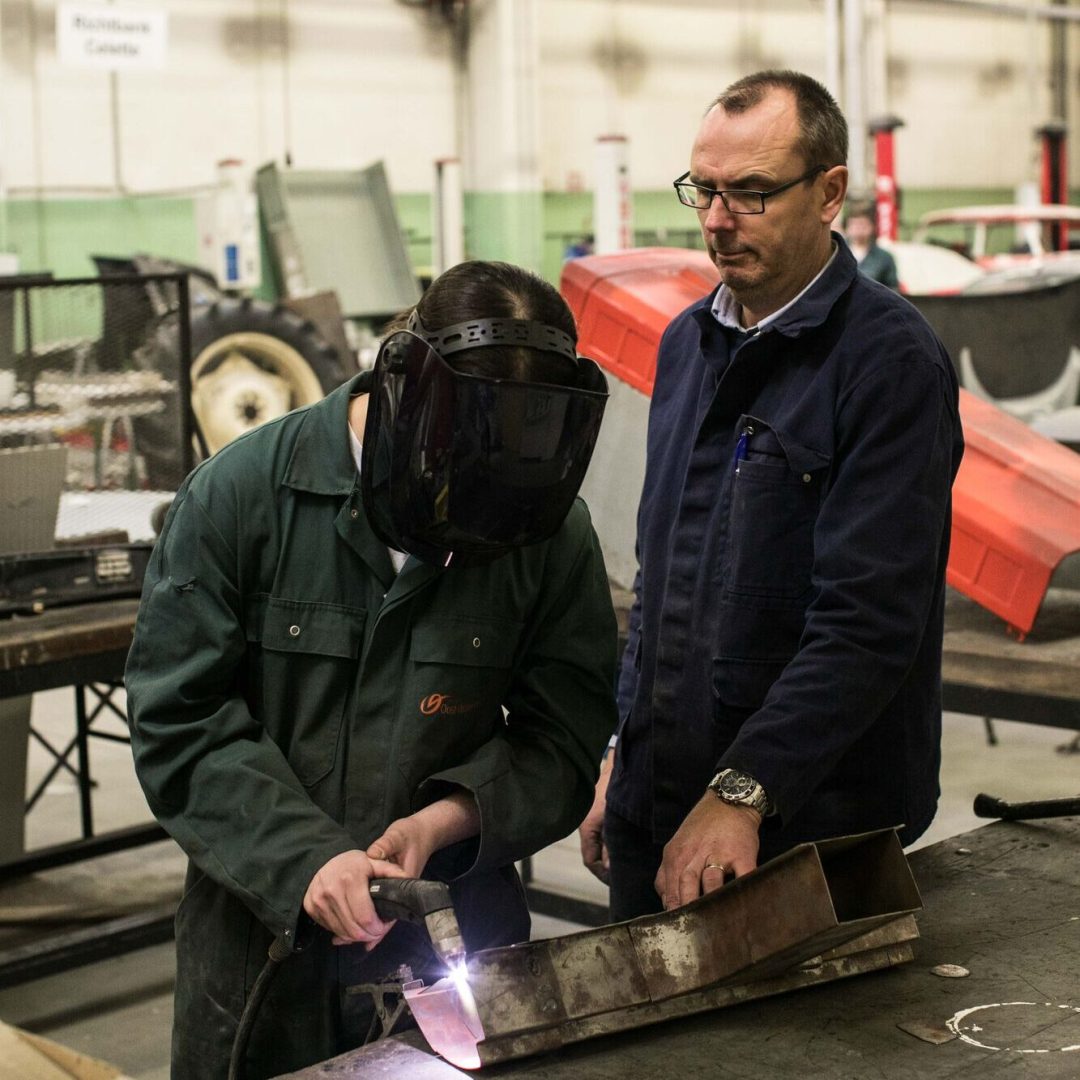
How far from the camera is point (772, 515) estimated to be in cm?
176

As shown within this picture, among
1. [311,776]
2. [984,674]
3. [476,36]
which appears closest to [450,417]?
[311,776]

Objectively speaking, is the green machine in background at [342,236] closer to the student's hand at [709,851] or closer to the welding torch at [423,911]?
the student's hand at [709,851]

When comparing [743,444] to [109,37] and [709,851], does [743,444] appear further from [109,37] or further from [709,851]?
[109,37]

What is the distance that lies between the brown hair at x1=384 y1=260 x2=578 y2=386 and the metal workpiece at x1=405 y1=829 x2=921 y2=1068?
0.48 metres

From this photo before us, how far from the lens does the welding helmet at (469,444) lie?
1.34 metres

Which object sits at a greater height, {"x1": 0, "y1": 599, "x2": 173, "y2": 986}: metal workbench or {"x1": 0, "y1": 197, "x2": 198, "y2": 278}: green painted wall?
{"x1": 0, "y1": 197, "x2": 198, "y2": 278}: green painted wall

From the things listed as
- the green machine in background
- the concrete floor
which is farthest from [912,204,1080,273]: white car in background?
the concrete floor

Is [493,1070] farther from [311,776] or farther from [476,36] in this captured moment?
[476,36]

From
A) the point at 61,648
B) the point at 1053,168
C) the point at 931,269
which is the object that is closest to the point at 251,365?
the point at 61,648

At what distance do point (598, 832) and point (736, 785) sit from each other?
0.52m

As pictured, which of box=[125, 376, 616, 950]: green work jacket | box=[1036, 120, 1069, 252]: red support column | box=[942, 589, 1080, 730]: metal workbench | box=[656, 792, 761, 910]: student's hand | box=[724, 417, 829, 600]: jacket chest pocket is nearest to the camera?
box=[125, 376, 616, 950]: green work jacket

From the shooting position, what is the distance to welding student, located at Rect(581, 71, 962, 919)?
164 centimetres

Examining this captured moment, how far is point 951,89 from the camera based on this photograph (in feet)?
50.7

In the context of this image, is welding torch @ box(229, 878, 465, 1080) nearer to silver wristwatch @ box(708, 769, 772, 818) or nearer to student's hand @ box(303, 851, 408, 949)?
student's hand @ box(303, 851, 408, 949)
